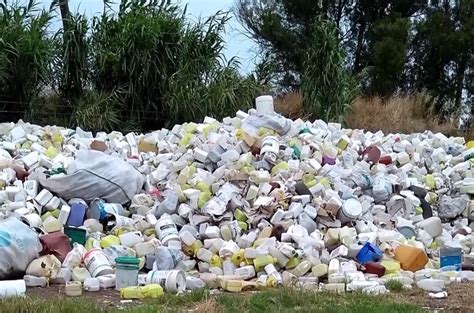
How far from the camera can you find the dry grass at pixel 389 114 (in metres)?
12.6

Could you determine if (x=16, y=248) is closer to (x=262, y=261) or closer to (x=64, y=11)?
(x=262, y=261)

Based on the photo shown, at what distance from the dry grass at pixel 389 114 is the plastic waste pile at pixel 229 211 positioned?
460 centimetres

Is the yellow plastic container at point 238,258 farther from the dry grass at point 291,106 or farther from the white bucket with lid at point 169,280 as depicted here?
the dry grass at point 291,106

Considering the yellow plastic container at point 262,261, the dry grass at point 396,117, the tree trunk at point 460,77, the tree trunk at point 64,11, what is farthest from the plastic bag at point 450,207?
the tree trunk at point 460,77

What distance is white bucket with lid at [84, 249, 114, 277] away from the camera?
4859 millimetres

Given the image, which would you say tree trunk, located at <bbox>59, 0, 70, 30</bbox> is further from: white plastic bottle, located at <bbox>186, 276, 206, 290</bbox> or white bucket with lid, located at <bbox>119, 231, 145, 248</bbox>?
white plastic bottle, located at <bbox>186, 276, 206, 290</bbox>

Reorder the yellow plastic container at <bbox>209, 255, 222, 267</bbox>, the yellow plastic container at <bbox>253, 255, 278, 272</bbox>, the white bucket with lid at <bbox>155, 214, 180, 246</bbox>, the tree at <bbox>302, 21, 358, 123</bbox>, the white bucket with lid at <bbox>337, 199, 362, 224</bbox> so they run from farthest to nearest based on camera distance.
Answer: the tree at <bbox>302, 21, 358, 123</bbox> < the white bucket with lid at <bbox>337, 199, 362, 224</bbox> < the white bucket with lid at <bbox>155, 214, 180, 246</bbox> < the yellow plastic container at <bbox>209, 255, 222, 267</bbox> < the yellow plastic container at <bbox>253, 255, 278, 272</bbox>

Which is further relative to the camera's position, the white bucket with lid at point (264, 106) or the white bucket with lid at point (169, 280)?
the white bucket with lid at point (264, 106)

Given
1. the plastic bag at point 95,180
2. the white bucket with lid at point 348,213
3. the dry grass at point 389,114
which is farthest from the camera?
the dry grass at point 389,114

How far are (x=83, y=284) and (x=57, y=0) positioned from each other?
6.83m

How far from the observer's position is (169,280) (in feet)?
14.6

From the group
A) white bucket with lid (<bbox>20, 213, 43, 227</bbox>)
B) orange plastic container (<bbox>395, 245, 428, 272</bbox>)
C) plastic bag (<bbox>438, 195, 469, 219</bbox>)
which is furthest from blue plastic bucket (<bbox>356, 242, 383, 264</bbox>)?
white bucket with lid (<bbox>20, 213, 43, 227</bbox>)

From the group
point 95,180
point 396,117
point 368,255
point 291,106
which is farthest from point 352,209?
point 396,117

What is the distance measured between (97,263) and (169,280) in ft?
2.31
